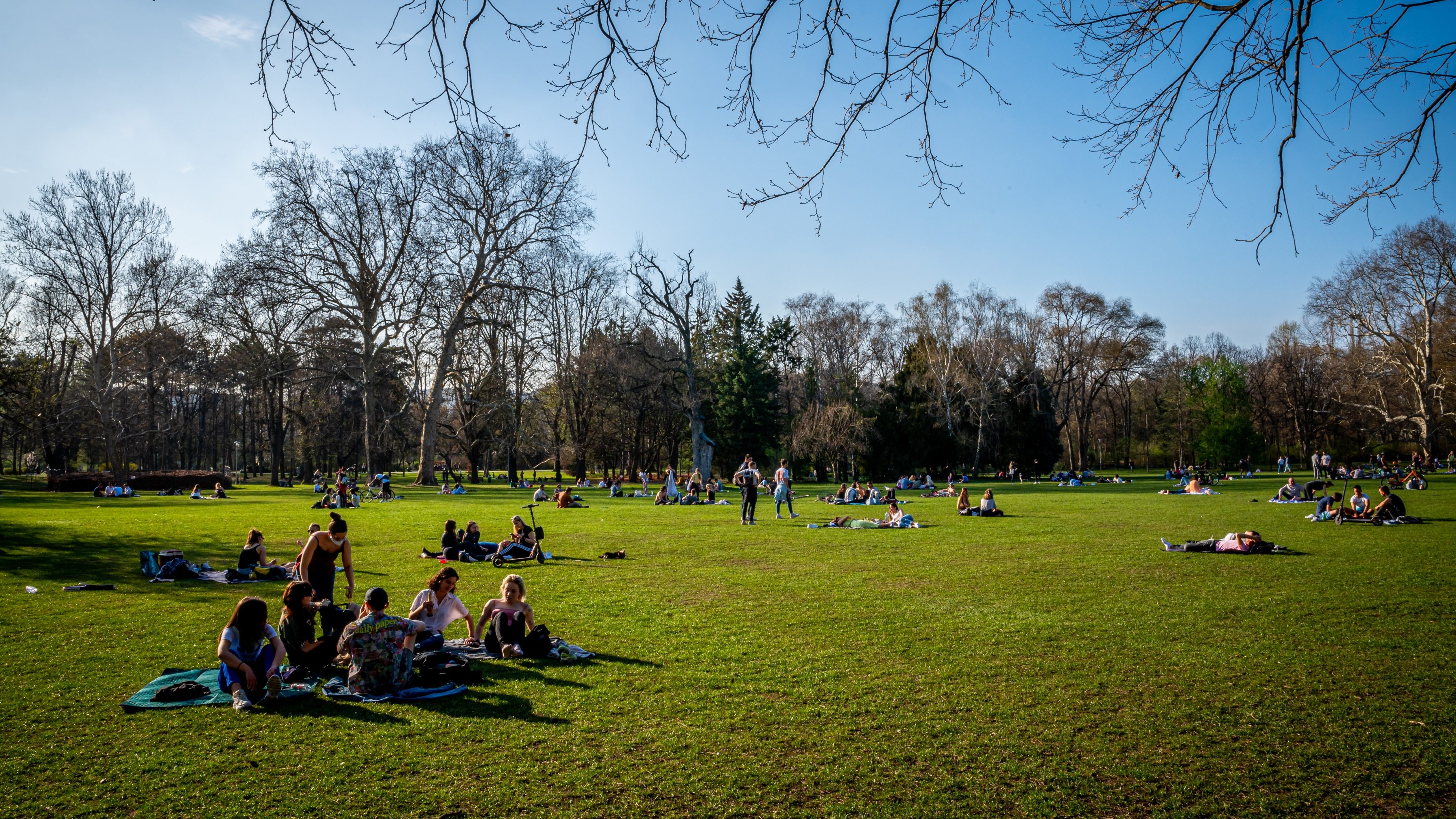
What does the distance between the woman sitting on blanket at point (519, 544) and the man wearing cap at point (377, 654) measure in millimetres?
6987

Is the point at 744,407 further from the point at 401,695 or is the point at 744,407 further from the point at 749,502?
the point at 401,695

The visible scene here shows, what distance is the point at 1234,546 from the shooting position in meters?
13.7

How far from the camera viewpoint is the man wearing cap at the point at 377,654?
19.8 ft

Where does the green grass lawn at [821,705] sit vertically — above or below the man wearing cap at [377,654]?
below

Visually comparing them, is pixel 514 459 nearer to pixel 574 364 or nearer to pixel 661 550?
pixel 574 364

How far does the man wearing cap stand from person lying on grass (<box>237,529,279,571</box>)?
6855mm

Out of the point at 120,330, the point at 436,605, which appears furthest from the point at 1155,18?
the point at 120,330

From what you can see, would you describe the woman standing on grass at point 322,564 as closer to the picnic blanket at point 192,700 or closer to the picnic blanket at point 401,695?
the picnic blanket at point 192,700

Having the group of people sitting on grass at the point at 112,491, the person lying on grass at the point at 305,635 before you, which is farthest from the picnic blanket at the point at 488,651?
the group of people sitting on grass at the point at 112,491

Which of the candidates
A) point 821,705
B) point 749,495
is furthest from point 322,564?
point 749,495

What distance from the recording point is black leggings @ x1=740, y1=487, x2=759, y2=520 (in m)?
20.1

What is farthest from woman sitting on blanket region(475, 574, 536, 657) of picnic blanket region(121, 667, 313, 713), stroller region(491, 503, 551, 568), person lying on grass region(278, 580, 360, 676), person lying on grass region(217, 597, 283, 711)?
stroller region(491, 503, 551, 568)

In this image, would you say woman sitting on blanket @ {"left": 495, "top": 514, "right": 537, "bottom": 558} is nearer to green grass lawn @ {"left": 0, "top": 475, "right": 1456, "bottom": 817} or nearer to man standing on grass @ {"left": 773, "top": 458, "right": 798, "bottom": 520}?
green grass lawn @ {"left": 0, "top": 475, "right": 1456, "bottom": 817}

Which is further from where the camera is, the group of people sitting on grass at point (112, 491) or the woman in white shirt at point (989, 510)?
the group of people sitting on grass at point (112, 491)
